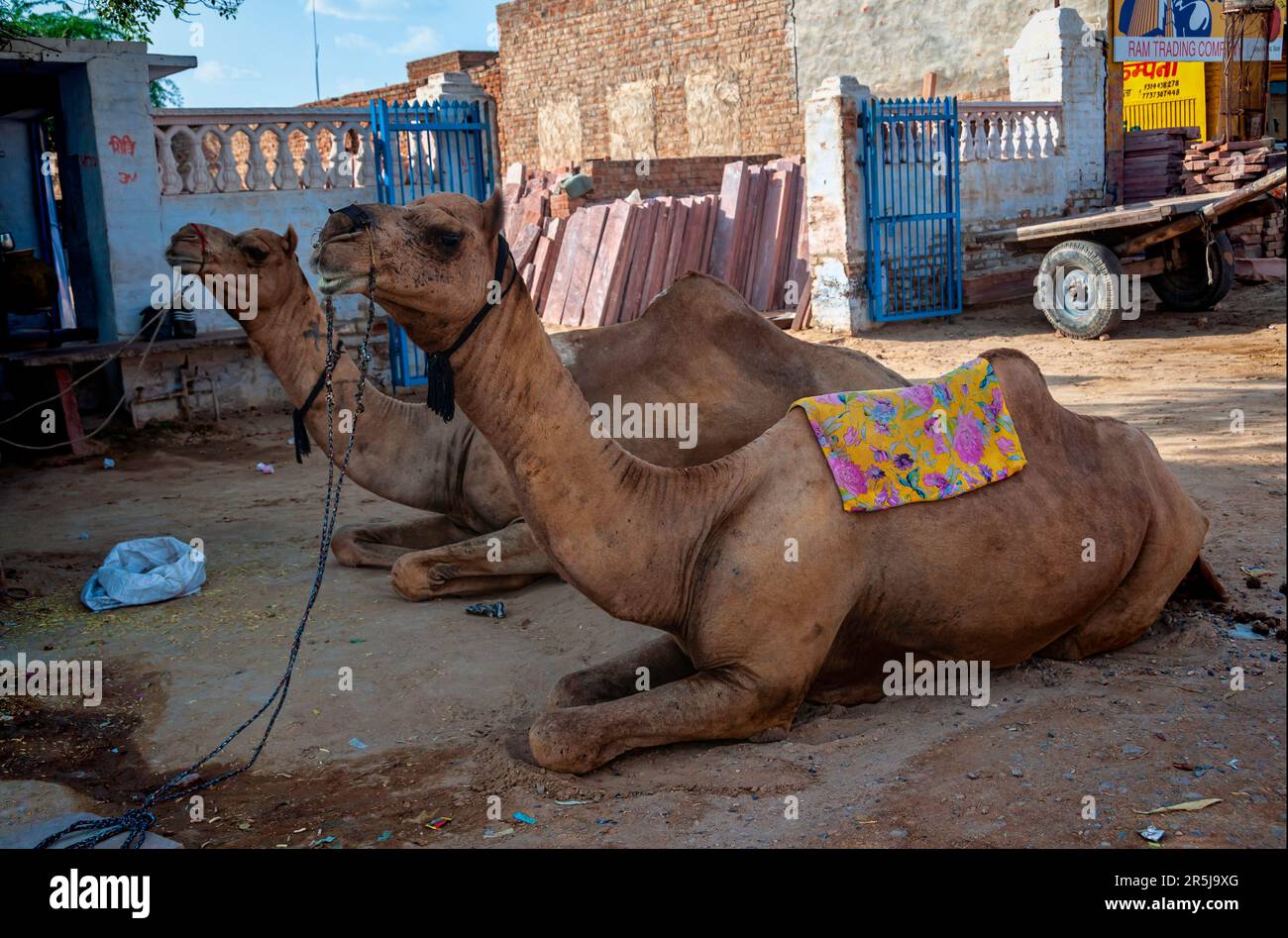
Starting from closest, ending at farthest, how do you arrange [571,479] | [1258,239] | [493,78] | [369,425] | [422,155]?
[571,479], [369,425], [422,155], [1258,239], [493,78]

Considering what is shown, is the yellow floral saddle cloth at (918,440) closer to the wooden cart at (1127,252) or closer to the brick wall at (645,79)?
the wooden cart at (1127,252)

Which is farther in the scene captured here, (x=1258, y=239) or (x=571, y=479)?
(x=1258, y=239)

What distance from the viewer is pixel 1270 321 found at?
14.2m

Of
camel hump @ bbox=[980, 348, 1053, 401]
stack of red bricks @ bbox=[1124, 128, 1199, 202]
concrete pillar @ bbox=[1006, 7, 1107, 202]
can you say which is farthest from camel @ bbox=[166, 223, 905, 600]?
stack of red bricks @ bbox=[1124, 128, 1199, 202]

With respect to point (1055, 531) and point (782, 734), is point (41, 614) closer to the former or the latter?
point (782, 734)

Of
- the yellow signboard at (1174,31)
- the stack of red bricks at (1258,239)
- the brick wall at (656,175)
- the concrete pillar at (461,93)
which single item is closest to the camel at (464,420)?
the concrete pillar at (461,93)

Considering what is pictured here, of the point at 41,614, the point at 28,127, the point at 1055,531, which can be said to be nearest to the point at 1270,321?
the point at 1055,531

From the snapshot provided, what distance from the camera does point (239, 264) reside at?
6.41m

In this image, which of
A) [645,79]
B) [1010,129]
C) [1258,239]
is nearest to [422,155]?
[1010,129]

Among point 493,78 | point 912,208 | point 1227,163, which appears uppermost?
point 493,78

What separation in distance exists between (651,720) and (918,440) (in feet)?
4.63

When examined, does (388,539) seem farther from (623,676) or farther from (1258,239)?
(1258,239)

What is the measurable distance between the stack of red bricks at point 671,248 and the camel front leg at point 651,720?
12565mm

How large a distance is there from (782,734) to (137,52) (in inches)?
393
